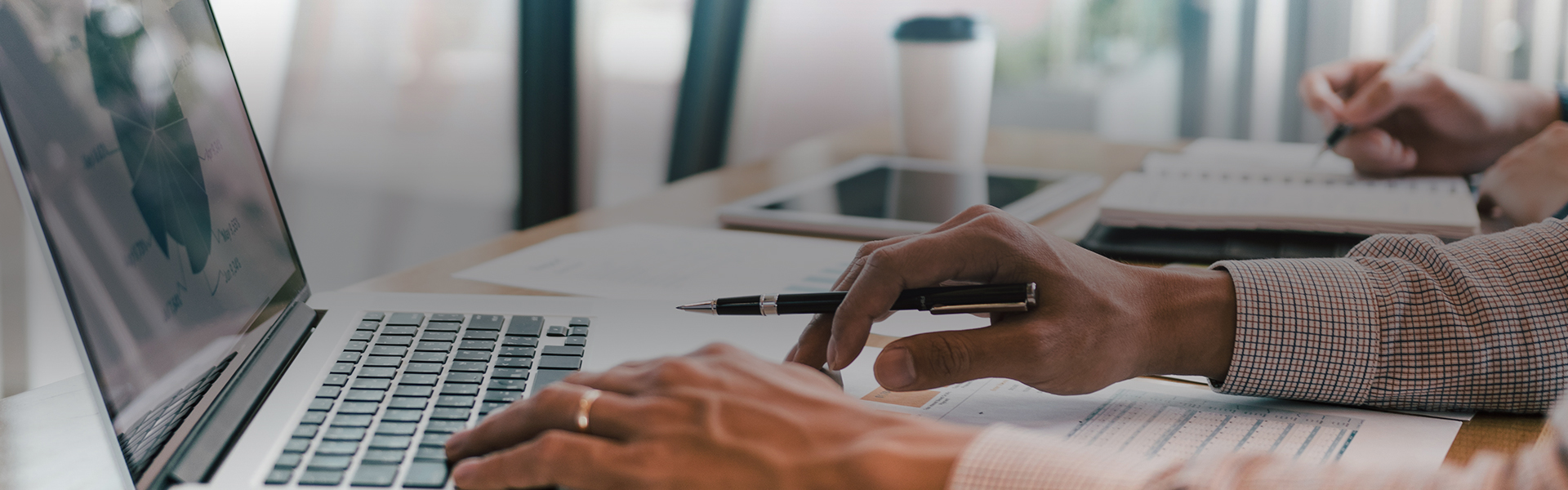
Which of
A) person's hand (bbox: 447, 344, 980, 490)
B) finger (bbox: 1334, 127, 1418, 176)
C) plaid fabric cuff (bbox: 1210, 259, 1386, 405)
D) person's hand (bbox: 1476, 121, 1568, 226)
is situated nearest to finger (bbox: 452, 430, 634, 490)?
person's hand (bbox: 447, 344, 980, 490)

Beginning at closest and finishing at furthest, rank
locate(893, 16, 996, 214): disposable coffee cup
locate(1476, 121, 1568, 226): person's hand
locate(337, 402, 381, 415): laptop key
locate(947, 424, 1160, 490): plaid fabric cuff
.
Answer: locate(947, 424, 1160, 490): plaid fabric cuff, locate(337, 402, 381, 415): laptop key, locate(1476, 121, 1568, 226): person's hand, locate(893, 16, 996, 214): disposable coffee cup

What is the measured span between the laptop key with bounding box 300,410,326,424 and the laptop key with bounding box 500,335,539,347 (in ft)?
0.39

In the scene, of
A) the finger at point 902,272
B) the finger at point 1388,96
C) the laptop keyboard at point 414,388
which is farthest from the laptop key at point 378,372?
the finger at point 1388,96

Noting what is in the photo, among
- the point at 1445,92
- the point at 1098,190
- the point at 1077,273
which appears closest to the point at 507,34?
the point at 1098,190

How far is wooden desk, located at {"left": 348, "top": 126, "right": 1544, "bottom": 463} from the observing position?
0.54 meters

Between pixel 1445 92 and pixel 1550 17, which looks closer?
pixel 1445 92

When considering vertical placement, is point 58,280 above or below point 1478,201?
above

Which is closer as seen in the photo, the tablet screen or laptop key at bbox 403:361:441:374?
laptop key at bbox 403:361:441:374

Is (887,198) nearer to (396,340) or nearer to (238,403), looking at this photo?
(396,340)

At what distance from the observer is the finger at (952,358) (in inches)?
20.2

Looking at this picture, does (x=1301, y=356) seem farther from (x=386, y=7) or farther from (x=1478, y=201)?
(x=386, y=7)

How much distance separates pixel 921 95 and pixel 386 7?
1068 millimetres

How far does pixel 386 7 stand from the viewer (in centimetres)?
190

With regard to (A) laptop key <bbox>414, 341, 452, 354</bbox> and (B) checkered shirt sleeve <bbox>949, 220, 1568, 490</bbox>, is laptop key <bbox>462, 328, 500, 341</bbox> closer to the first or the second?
(A) laptop key <bbox>414, 341, 452, 354</bbox>
